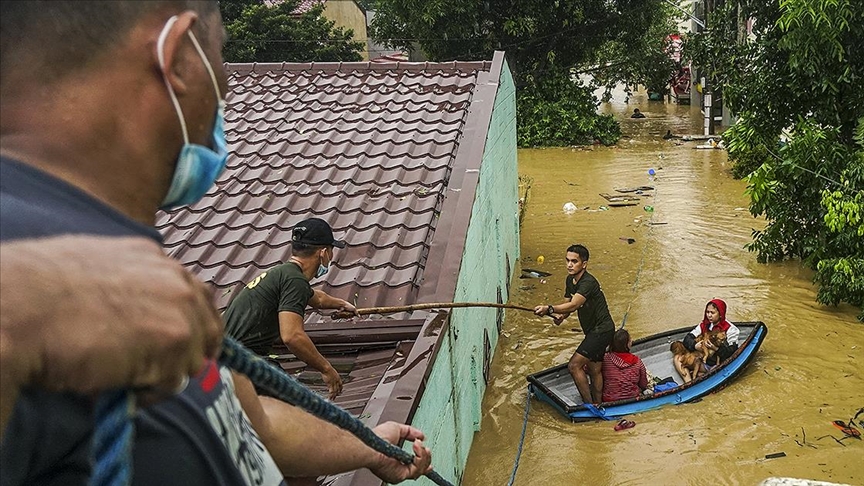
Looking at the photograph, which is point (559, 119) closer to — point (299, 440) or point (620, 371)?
point (620, 371)

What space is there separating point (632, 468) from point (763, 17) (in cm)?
765

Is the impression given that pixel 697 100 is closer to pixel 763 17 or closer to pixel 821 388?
pixel 763 17

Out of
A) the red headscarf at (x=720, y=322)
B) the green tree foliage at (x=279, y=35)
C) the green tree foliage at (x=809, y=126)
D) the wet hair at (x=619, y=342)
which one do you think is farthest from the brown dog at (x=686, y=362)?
the green tree foliage at (x=279, y=35)

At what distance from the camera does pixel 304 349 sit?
436cm

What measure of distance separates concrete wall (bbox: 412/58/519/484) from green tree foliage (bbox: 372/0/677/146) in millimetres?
12055

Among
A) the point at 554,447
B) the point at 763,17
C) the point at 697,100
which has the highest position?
the point at 763,17

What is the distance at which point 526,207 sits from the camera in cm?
1748

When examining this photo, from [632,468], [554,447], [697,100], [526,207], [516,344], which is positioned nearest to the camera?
[632,468]

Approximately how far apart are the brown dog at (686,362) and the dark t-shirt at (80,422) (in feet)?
28.0

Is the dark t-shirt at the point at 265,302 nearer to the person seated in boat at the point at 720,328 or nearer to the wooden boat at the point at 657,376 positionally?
the wooden boat at the point at 657,376

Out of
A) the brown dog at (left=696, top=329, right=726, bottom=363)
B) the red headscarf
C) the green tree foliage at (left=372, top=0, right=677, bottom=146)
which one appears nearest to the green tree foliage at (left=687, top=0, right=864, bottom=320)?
the red headscarf

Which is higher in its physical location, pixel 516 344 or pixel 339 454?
pixel 339 454

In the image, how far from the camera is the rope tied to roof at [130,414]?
0.96 m

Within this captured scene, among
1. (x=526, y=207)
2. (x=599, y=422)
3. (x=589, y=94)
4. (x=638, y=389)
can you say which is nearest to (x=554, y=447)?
(x=599, y=422)
